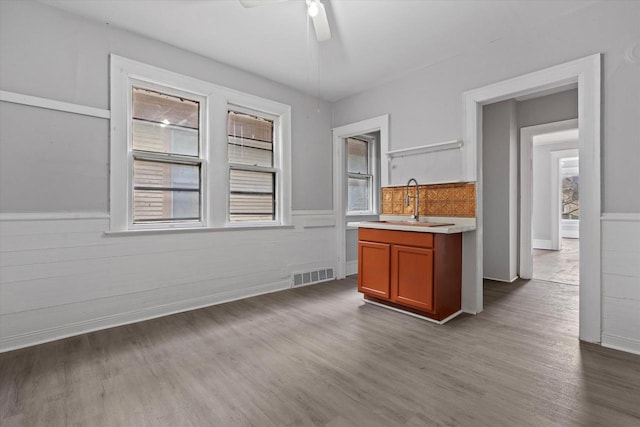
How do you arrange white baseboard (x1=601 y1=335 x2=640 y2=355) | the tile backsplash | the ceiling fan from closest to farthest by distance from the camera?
the ceiling fan → white baseboard (x1=601 y1=335 x2=640 y2=355) → the tile backsplash

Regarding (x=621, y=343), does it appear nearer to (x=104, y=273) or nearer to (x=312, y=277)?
(x=312, y=277)

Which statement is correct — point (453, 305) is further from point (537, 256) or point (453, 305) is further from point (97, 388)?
point (537, 256)

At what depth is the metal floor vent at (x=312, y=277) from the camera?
170 inches

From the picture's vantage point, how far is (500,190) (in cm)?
467

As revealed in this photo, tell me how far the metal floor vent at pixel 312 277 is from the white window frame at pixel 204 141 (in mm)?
787

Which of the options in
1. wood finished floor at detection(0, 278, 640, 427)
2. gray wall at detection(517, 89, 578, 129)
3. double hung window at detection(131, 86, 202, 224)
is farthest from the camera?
gray wall at detection(517, 89, 578, 129)

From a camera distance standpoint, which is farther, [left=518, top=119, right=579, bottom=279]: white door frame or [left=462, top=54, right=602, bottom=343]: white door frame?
[left=518, top=119, right=579, bottom=279]: white door frame

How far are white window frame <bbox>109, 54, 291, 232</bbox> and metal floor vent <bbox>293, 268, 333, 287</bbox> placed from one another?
79 cm

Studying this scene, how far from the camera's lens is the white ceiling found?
2.58 metres

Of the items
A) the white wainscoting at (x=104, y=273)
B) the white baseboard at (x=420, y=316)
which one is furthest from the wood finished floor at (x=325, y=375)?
the white wainscoting at (x=104, y=273)

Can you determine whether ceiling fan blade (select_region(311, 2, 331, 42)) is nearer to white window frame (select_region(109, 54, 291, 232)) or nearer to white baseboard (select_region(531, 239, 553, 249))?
white window frame (select_region(109, 54, 291, 232))

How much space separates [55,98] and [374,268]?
341 centimetres

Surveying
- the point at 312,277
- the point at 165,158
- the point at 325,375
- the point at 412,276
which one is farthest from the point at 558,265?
the point at 165,158

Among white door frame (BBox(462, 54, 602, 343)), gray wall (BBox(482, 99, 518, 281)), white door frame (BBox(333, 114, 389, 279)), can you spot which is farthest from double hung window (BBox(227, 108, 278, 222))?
gray wall (BBox(482, 99, 518, 281))
